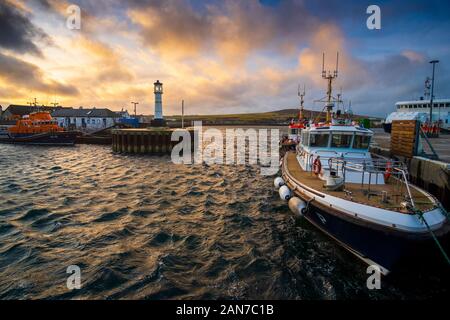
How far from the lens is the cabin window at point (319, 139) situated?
12.7 meters

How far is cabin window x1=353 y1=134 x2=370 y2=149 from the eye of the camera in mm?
12421

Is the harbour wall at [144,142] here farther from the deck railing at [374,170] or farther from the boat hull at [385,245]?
the boat hull at [385,245]

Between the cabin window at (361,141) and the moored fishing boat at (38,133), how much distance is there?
45438 millimetres

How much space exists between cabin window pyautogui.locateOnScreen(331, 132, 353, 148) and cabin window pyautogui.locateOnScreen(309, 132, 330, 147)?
295 millimetres

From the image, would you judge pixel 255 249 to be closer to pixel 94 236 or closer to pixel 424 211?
pixel 424 211

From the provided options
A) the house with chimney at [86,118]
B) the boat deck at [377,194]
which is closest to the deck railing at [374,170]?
the boat deck at [377,194]

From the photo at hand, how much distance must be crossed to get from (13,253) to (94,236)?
245cm

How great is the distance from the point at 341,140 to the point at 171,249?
9.13 metres

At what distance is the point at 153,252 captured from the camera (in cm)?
901

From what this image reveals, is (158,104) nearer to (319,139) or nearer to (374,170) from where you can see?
(319,139)

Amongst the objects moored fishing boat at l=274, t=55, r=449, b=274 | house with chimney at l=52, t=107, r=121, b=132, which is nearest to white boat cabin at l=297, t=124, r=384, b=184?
moored fishing boat at l=274, t=55, r=449, b=274

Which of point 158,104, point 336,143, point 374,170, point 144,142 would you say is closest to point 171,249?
point 374,170
